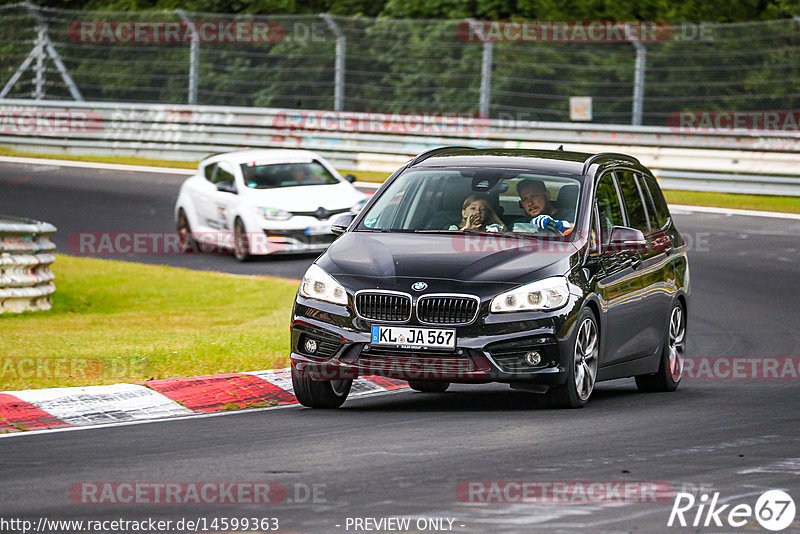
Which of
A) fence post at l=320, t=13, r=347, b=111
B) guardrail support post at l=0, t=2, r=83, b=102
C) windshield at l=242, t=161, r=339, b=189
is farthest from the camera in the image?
guardrail support post at l=0, t=2, r=83, b=102

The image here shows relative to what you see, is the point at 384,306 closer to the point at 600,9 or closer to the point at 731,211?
the point at 731,211

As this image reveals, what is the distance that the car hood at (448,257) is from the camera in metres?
9.29

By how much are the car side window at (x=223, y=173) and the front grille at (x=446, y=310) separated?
12.7 metres

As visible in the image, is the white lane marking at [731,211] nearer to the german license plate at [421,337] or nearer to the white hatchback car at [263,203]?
the white hatchback car at [263,203]

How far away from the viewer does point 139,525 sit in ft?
20.7

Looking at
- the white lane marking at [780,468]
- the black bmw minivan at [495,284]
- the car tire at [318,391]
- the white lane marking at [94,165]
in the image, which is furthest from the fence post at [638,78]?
the white lane marking at [780,468]

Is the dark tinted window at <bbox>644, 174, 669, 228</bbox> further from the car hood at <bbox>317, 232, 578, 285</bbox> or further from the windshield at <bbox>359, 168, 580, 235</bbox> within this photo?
the car hood at <bbox>317, 232, 578, 285</bbox>

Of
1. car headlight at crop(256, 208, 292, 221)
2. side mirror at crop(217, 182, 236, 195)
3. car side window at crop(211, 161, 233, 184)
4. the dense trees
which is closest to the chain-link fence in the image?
the dense trees

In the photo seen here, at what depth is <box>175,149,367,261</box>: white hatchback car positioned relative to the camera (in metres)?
20.2

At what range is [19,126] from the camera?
1330 inches

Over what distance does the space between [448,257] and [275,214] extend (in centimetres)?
1088

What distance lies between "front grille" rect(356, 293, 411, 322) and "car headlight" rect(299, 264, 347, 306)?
126 millimetres

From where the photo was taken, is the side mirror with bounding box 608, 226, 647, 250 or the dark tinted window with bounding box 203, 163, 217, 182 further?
the dark tinted window with bounding box 203, 163, 217, 182

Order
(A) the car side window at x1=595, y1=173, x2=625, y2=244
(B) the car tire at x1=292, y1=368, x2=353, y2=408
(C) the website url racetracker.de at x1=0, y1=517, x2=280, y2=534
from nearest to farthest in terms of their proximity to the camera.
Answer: (C) the website url racetracker.de at x1=0, y1=517, x2=280, y2=534
(B) the car tire at x1=292, y1=368, x2=353, y2=408
(A) the car side window at x1=595, y1=173, x2=625, y2=244
